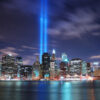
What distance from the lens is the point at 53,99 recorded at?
5578 cm

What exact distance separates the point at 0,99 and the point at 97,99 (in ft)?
83.8

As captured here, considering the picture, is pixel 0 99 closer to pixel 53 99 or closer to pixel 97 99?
pixel 53 99

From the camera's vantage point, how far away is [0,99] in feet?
178

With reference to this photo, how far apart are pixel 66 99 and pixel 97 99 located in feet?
26.4

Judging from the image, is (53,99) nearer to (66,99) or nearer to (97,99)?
(66,99)

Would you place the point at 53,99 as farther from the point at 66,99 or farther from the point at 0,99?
the point at 0,99

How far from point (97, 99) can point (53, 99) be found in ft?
38.4

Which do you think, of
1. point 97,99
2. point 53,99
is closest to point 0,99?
point 53,99

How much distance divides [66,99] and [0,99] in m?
17.5

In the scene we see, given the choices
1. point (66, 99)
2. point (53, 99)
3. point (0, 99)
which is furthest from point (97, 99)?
point (0, 99)

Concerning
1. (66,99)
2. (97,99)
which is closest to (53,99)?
(66,99)

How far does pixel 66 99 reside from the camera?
5391cm
